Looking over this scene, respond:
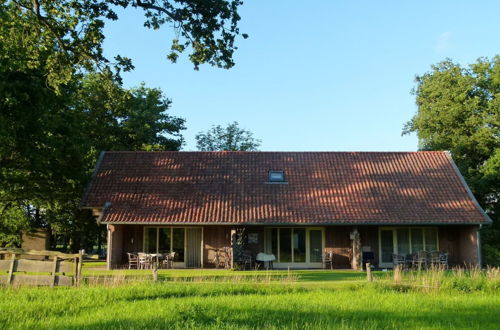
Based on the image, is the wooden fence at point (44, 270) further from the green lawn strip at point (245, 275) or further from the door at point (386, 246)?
the door at point (386, 246)

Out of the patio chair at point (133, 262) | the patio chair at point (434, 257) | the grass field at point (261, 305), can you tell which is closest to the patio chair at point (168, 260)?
the patio chair at point (133, 262)

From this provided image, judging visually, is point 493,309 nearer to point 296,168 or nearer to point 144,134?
point 296,168

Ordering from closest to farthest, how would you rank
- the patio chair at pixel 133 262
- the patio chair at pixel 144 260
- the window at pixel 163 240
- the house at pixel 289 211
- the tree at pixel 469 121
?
the patio chair at pixel 144 260
the patio chair at pixel 133 262
the house at pixel 289 211
the window at pixel 163 240
the tree at pixel 469 121

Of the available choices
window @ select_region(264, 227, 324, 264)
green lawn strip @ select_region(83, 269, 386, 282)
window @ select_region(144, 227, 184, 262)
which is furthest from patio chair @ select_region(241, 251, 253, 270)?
window @ select_region(144, 227, 184, 262)

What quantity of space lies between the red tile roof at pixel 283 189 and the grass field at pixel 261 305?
9463 millimetres

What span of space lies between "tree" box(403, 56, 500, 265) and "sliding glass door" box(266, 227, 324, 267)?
37.5 ft

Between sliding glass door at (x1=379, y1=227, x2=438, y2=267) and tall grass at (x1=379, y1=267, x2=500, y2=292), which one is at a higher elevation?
sliding glass door at (x1=379, y1=227, x2=438, y2=267)

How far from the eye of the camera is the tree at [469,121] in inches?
1222

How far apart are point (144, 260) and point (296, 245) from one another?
7.18 m

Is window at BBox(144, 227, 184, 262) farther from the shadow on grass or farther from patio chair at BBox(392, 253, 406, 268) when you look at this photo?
the shadow on grass

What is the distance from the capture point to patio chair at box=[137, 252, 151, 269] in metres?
23.3

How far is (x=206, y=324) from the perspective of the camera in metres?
8.66

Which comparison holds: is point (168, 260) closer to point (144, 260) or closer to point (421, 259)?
point (144, 260)

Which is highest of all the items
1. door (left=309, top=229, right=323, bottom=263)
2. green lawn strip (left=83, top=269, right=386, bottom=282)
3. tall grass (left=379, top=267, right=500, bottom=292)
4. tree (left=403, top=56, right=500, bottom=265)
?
tree (left=403, top=56, right=500, bottom=265)
